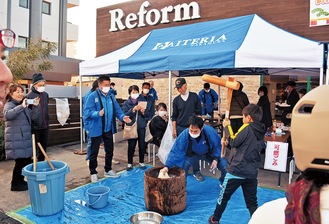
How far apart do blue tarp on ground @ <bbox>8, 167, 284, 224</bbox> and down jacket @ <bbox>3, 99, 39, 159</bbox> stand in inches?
36.4

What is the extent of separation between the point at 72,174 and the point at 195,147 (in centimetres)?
262

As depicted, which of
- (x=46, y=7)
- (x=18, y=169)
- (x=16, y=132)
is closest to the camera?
(x=16, y=132)

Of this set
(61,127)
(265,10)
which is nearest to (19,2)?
(61,127)

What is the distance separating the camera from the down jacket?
4.18 metres

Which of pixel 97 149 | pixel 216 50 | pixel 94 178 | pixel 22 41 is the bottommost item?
pixel 94 178

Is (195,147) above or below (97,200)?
above

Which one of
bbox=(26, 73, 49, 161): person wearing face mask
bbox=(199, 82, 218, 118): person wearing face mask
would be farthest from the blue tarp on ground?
bbox=(199, 82, 218, 118): person wearing face mask

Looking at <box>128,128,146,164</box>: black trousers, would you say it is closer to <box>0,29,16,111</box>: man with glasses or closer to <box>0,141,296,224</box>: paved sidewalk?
<box>0,141,296,224</box>: paved sidewalk

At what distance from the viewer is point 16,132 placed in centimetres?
424

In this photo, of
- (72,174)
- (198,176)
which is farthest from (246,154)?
(72,174)

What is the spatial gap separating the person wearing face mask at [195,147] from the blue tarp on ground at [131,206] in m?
0.48

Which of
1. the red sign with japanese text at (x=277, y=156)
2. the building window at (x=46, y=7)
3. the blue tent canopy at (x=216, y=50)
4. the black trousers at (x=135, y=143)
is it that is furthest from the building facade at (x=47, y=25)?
the red sign with japanese text at (x=277, y=156)

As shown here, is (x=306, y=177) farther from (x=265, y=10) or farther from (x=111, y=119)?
(x=265, y=10)

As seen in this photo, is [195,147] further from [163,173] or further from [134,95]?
[134,95]
